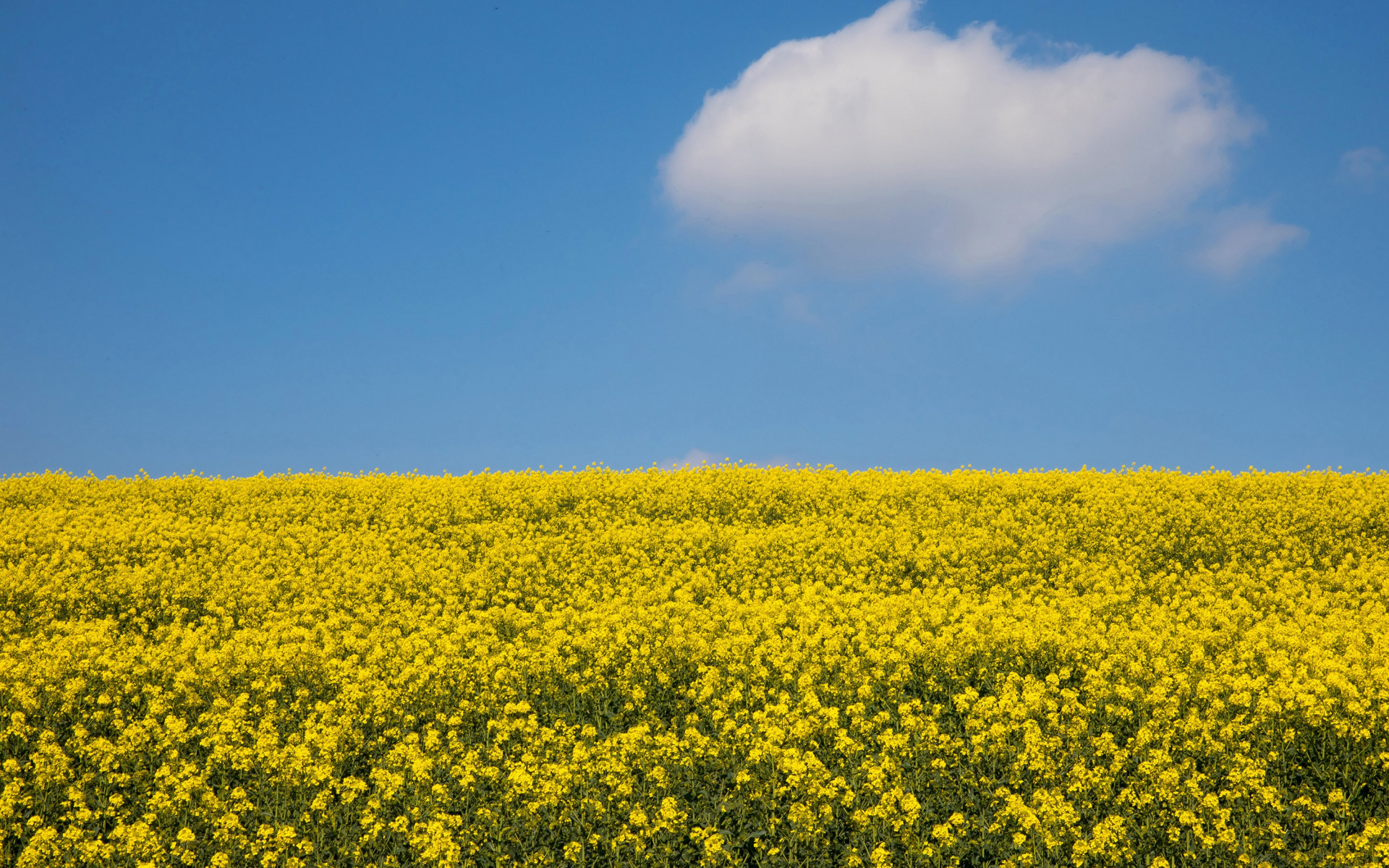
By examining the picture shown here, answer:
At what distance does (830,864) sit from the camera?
8.19 metres

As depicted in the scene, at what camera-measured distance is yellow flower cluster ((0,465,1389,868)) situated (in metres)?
8.57

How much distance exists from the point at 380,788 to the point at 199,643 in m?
5.85

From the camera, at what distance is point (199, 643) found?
13477 mm

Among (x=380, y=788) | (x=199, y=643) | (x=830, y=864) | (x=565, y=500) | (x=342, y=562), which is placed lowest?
(x=830, y=864)

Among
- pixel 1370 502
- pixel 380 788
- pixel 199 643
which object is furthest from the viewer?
pixel 1370 502

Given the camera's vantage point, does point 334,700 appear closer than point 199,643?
Yes

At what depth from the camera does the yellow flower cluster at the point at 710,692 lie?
8570 mm

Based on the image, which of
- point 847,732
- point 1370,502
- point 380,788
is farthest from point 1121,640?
point 1370,502

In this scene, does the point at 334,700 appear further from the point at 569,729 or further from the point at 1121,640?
the point at 1121,640

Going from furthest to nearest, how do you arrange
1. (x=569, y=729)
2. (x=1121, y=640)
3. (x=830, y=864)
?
(x=1121, y=640), (x=569, y=729), (x=830, y=864)

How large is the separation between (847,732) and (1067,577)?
29.1 ft

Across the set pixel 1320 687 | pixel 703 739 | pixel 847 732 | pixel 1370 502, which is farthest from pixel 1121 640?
pixel 1370 502

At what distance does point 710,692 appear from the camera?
1083cm

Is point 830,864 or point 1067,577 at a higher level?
point 1067,577
